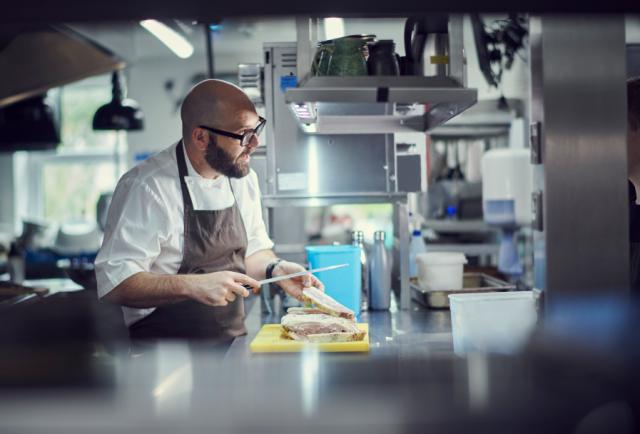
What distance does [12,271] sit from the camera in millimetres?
4883

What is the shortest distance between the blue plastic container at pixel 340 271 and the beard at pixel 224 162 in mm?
432

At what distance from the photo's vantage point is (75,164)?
933 cm

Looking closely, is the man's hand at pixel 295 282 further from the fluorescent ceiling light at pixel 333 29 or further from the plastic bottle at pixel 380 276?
the fluorescent ceiling light at pixel 333 29

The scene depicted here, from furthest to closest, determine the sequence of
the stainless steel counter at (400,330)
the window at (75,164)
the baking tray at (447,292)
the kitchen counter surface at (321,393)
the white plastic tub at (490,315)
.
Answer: the window at (75,164) < the baking tray at (447,292) < the stainless steel counter at (400,330) < the white plastic tub at (490,315) < the kitchen counter surface at (321,393)

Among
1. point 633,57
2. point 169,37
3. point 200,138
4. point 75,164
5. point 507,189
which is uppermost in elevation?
point 169,37

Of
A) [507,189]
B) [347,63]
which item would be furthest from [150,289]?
[507,189]

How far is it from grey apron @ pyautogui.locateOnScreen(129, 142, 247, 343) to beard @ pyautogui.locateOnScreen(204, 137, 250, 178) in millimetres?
116

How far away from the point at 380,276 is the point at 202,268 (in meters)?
0.83

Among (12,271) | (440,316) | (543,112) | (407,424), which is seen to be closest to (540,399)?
(407,424)

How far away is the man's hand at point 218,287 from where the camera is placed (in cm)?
236

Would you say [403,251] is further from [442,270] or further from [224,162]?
[224,162]

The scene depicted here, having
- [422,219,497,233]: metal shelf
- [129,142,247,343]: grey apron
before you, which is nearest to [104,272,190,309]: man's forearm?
[129,142,247,343]: grey apron

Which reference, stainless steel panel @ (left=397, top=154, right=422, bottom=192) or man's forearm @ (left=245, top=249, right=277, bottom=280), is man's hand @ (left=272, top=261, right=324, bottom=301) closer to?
man's forearm @ (left=245, top=249, right=277, bottom=280)

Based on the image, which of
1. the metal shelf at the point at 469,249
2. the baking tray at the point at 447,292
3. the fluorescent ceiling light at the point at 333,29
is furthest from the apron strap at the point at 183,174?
the metal shelf at the point at 469,249
